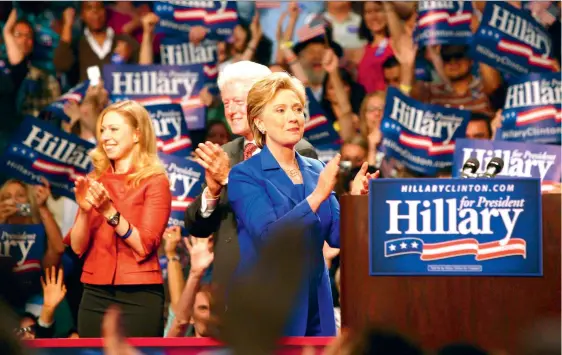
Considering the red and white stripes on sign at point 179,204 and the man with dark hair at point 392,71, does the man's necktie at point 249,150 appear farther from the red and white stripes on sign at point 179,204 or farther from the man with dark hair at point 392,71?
the man with dark hair at point 392,71

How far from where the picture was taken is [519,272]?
2.28 metres

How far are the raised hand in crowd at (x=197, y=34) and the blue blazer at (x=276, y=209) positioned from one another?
155 inches

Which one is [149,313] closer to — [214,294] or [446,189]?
[446,189]

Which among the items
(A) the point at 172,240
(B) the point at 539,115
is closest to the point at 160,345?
(A) the point at 172,240

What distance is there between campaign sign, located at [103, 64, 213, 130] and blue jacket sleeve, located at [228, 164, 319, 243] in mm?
3448

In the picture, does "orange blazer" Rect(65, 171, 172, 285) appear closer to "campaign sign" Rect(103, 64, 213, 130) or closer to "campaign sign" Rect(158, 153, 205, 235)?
"campaign sign" Rect(158, 153, 205, 235)

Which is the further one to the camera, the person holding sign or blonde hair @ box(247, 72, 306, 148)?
blonde hair @ box(247, 72, 306, 148)

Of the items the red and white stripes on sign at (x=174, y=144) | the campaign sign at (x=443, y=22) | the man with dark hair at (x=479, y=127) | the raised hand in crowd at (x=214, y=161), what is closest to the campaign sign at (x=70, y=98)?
the red and white stripes on sign at (x=174, y=144)

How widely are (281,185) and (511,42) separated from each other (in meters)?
3.80

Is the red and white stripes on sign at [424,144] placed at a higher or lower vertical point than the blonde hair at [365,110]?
lower

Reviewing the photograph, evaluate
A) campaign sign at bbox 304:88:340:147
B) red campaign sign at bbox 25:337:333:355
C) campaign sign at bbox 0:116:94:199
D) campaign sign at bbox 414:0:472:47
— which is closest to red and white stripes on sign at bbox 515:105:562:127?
campaign sign at bbox 414:0:472:47

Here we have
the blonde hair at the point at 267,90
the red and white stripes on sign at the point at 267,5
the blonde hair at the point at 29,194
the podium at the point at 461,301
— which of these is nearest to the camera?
the podium at the point at 461,301

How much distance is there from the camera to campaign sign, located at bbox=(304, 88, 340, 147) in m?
5.92

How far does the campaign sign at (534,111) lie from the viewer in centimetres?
562
